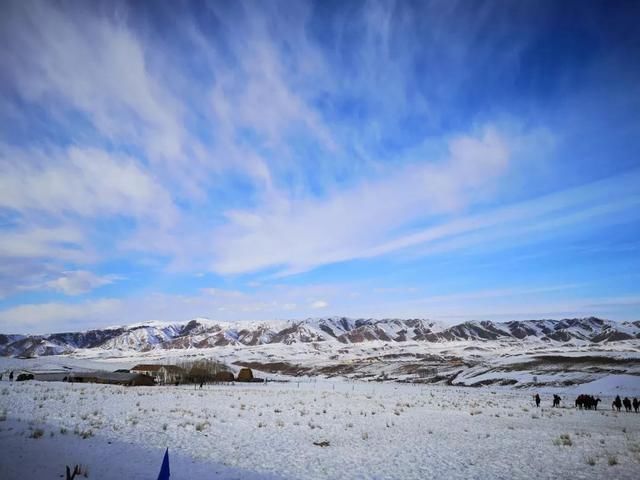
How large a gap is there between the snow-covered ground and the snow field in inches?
1.9

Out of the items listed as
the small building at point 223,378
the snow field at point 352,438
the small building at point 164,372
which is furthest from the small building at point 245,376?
the snow field at point 352,438

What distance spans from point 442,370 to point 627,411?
71.3 metres

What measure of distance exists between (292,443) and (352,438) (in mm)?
3052

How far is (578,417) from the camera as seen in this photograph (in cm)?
2761

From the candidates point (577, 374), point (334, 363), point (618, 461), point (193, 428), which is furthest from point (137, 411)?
point (334, 363)

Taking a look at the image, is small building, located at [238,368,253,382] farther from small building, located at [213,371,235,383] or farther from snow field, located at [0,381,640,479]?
snow field, located at [0,381,640,479]

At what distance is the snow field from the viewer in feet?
41.7

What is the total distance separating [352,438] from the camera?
17.3 m

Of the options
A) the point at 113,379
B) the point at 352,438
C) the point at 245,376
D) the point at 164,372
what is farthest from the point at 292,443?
the point at 164,372

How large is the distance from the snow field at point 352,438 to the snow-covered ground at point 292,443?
0.05m

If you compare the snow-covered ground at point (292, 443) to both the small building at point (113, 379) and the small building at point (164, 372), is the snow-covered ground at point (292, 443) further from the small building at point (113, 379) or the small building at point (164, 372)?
the small building at point (164, 372)

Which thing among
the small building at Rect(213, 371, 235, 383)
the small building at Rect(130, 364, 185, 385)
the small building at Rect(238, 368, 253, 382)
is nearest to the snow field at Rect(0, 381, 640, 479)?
the small building at Rect(213, 371, 235, 383)

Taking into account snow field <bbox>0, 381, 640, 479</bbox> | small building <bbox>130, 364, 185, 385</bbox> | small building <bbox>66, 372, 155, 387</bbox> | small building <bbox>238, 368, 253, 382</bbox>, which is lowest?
small building <bbox>238, 368, 253, 382</bbox>

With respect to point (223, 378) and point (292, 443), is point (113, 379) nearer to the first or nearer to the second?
point (223, 378)
